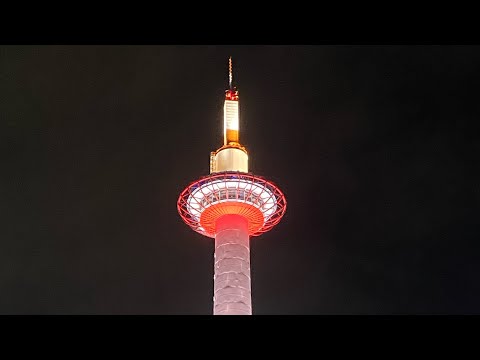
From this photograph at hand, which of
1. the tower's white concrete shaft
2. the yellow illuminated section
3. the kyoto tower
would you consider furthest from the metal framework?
the yellow illuminated section

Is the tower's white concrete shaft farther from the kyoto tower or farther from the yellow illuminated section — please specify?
the yellow illuminated section

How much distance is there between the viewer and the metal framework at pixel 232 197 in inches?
3125

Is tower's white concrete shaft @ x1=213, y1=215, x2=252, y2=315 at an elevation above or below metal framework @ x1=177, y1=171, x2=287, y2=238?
below

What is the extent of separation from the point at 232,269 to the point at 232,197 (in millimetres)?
A: 9420

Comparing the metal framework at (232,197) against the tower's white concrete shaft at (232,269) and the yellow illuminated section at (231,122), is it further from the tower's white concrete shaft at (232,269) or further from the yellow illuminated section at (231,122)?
the yellow illuminated section at (231,122)

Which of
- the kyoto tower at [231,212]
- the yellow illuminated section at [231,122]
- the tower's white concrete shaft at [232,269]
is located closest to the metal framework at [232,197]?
the kyoto tower at [231,212]

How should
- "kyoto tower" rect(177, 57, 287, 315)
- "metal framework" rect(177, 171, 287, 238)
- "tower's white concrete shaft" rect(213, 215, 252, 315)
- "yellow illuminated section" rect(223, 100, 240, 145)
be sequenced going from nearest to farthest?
"tower's white concrete shaft" rect(213, 215, 252, 315)
"kyoto tower" rect(177, 57, 287, 315)
"metal framework" rect(177, 171, 287, 238)
"yellow illuminated section" rect(223, 100, 240, 145)

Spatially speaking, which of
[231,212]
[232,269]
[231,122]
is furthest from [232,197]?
[231,122]

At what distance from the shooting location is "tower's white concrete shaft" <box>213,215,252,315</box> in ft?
237

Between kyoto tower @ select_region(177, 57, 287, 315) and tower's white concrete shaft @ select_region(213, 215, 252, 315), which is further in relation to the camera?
kyoto tower @ select_region(177, 57, 287, 315)
